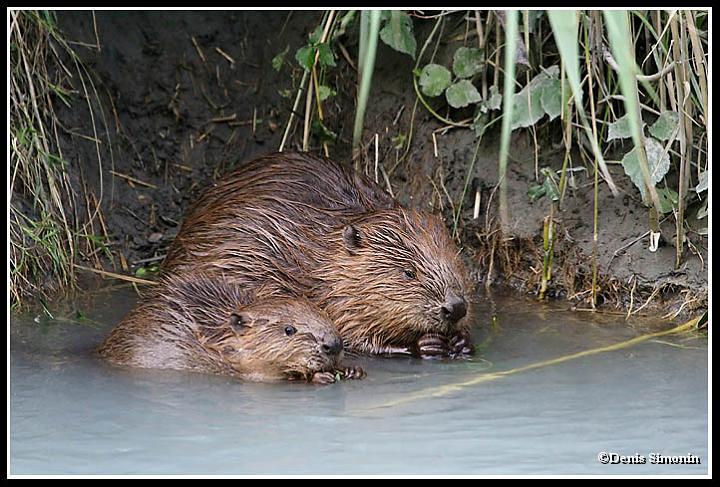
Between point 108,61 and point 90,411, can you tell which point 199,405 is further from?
point 108,61

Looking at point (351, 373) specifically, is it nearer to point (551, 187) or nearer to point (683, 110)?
point (551, 187)

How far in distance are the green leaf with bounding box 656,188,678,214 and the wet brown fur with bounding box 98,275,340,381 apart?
50.6 inches

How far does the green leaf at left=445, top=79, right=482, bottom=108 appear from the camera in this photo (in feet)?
14.5

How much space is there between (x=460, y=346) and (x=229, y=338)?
74 centimetres

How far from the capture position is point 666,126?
393 centimetres

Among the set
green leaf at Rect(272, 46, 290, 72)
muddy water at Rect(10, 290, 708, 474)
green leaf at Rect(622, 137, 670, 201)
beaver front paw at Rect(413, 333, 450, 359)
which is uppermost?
green leaf at Rect(272, 46, 290, 72)

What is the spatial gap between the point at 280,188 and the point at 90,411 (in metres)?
1.28

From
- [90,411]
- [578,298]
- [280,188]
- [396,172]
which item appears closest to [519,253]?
[578,298]

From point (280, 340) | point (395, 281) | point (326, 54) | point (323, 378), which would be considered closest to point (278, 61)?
point (326, 54)

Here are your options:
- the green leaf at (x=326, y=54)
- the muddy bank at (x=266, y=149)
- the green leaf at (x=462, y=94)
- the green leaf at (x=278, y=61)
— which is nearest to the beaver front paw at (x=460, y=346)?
the muddy bank at (x=266, y=149)

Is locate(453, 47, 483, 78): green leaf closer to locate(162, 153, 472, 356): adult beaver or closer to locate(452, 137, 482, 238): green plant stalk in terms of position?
locate(452, 137, 482, 238): green plant stalk

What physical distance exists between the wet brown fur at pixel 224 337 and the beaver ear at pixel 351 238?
31cm

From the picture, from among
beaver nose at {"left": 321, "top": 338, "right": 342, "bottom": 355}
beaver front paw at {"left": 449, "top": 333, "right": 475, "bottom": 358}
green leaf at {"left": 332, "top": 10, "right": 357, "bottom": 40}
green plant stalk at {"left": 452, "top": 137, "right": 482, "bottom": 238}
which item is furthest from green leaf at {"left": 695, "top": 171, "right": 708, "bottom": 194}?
green leaf at {"left": 332, "top": 10, "right": 357, "bottom": 40}

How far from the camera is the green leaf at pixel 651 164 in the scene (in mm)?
3924
